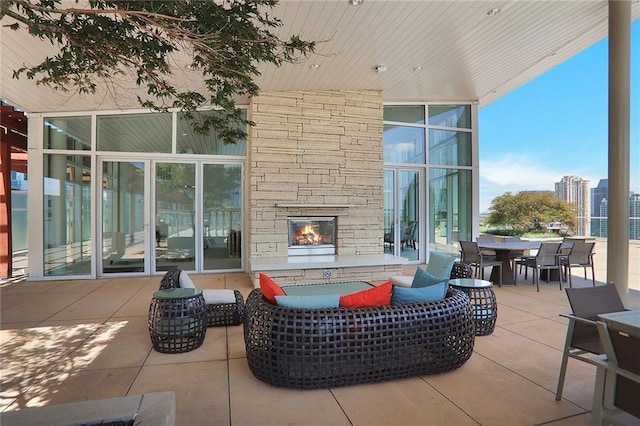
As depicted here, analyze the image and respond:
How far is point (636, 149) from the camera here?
5086mm

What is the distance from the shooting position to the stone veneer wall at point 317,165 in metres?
6.78

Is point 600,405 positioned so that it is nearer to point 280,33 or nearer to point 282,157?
point 280,33

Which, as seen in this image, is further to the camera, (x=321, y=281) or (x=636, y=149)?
(x=321, y=281)

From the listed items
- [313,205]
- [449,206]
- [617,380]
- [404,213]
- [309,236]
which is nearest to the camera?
[617,380]

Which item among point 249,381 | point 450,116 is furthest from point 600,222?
point 249,381

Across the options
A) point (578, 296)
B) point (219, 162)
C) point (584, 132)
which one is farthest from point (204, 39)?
point (584, 132)

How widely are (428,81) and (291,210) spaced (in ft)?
12.5

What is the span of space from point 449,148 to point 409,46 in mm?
4214

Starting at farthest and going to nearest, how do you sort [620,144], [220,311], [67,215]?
[67,215]
[620,144]
[220,311]

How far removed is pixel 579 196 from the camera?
13.1 metres

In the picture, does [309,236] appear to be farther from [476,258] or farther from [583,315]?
[583,315]

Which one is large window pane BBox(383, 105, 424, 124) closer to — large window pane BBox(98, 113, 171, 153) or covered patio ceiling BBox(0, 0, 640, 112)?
covered patio ceiling BBox(0, 0, 640, 112)

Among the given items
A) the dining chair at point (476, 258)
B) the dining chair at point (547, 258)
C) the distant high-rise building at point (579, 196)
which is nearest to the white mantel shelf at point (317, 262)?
the dining chair at point (476, 258)

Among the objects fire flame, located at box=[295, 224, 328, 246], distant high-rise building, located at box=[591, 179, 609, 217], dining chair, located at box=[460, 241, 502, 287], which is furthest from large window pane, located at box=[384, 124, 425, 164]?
distant high-rise building, located at box=[591, 179, 609, 217]
